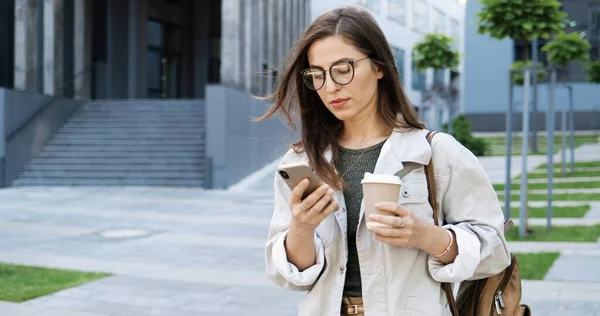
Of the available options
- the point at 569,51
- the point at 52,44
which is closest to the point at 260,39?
the point at 52,44

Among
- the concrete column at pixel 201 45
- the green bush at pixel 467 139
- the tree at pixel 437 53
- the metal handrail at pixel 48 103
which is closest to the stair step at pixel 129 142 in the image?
the metal handrail at pixel 48 103

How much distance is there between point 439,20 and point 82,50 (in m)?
30.3

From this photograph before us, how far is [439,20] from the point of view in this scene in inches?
1953

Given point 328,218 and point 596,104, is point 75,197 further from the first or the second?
point 596,104

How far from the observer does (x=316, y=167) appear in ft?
6.97

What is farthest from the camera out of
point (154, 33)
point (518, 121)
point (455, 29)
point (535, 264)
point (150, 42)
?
point (455, 29)

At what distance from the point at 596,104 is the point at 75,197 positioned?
38728 millimetres

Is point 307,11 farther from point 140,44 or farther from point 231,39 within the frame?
point 231,39

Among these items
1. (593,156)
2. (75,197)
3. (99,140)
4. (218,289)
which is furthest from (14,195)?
(593,156)

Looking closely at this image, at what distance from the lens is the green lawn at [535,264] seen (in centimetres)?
718

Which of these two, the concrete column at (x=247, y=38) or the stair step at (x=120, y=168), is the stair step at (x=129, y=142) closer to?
the stair step at (x=120, y=168)

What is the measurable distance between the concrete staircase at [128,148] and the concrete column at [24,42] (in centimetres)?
182

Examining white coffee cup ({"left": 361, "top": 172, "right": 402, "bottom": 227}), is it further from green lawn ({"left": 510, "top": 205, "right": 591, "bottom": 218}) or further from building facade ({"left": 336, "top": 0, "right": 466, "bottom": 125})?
building facade ({"left": 336, "top": 0, "right": 466, "bottom": 125})

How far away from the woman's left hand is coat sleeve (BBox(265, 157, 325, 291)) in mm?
321
